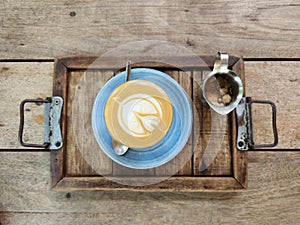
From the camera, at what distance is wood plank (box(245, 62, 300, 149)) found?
81 centimetres

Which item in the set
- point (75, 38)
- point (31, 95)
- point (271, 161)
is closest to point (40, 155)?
point (31, 95)

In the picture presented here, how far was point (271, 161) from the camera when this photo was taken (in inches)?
31.6

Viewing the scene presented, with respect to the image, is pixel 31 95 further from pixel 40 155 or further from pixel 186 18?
pixel 186 18

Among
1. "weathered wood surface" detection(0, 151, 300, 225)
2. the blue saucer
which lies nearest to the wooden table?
"weathered wood surface" detection(0, 151, 300, 225)

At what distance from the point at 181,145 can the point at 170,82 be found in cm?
12

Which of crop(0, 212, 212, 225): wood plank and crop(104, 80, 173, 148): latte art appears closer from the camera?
crop(104, 80, 173, 148): latte art

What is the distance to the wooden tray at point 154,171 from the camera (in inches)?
28.3

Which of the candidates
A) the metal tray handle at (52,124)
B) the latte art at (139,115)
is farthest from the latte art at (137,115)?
the metal tray handle at (52,124)

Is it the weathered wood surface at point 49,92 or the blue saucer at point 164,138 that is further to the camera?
the weathered wood surface at point 49,92

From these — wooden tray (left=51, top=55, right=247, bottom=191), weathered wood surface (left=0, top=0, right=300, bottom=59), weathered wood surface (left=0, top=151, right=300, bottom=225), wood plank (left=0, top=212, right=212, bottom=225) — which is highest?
weathered wood surface (left=0, top=0, right=300, bottom=59)

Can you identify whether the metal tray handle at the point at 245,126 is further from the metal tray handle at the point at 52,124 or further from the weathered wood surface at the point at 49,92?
the metal tray handle at the point at 52,124

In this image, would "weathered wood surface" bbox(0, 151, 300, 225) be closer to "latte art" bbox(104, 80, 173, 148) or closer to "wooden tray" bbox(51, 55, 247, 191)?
"wooden tray" bbox(51, 55, 247, 191)

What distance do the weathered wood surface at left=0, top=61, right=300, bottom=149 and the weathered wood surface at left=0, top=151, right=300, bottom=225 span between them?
0.15 ft

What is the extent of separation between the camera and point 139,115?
2.14ft
